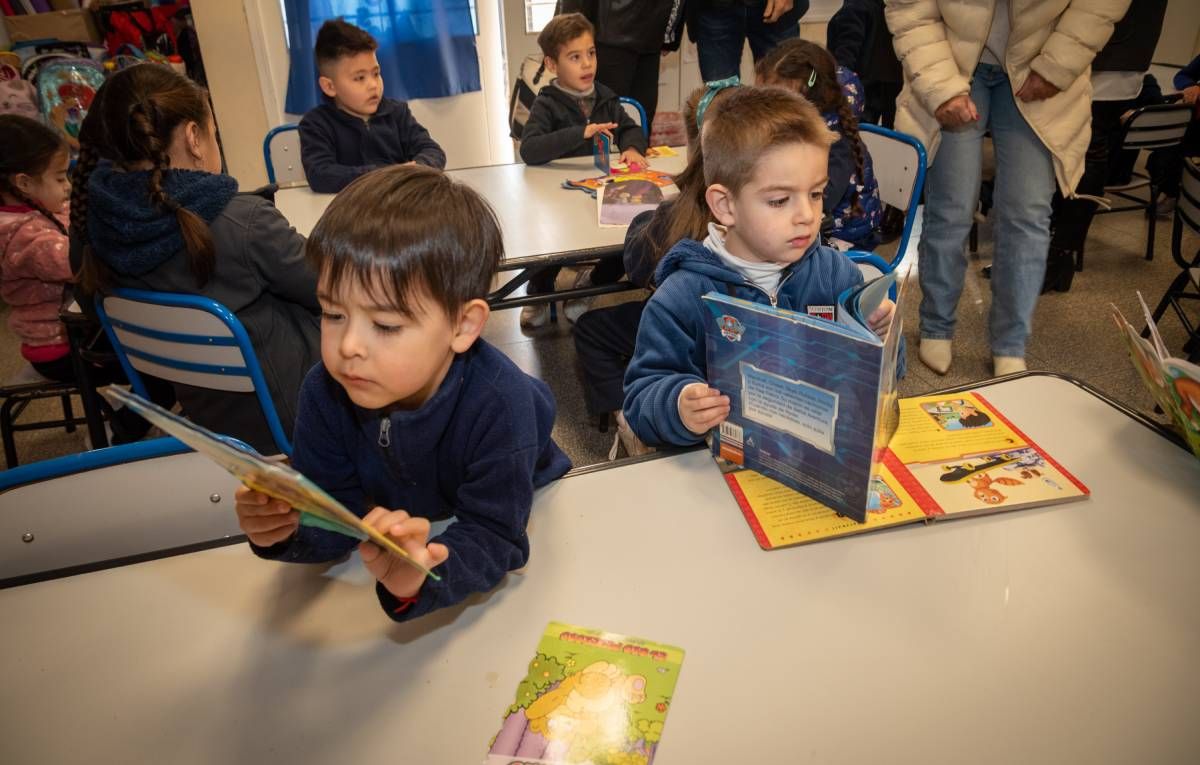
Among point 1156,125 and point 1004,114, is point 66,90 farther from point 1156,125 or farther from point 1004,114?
point 1156,125

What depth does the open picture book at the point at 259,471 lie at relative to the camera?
0.59m

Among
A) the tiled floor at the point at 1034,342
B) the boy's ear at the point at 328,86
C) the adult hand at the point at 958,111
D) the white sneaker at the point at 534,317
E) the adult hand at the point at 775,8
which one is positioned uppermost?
the adult hand at the point at 775,8

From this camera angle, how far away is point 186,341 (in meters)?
1.61

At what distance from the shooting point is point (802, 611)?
861 mm

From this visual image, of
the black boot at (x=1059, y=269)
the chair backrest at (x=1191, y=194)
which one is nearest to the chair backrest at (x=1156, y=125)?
the black boot at (x=1059, y=269)

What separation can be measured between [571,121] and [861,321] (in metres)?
2.50

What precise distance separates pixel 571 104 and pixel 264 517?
2.71m

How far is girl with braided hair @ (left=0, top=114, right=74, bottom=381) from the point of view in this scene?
2252mm

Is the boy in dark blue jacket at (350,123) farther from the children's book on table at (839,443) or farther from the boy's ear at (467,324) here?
the children's book on table at (839,443)

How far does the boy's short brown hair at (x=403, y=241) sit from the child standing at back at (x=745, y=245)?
1.30 feet

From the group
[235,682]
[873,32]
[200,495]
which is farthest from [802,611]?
[873,32]

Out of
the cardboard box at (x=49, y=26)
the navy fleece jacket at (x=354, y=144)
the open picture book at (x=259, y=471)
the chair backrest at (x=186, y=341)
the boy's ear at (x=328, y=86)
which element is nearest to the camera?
the open picture book at (x=259, y=471)

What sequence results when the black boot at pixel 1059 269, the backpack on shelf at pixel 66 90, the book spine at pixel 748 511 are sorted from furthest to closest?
1. the backpack on shelf at pixel 66 90
2. the black boot at pixel 1059 269
3. the book spine at pixel 748 511

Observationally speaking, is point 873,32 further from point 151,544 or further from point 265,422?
point 151,544
